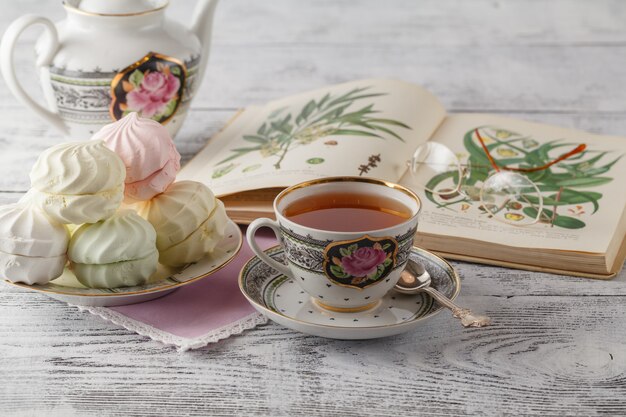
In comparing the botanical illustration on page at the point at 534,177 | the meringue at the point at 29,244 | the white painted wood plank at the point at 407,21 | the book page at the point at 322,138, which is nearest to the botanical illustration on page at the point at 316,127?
the book page at the point at 322,138

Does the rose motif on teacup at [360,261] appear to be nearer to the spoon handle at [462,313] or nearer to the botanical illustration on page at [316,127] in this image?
the spoon handle at [462,313]

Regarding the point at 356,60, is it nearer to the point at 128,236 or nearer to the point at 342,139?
the point at 342,139

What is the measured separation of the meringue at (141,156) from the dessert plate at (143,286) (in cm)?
8

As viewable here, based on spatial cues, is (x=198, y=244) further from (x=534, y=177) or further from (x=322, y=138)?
(x=534, y=177)

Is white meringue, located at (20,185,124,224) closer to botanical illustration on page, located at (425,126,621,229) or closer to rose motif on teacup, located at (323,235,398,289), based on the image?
rose motif on teacup, located at (323,235,398,289)

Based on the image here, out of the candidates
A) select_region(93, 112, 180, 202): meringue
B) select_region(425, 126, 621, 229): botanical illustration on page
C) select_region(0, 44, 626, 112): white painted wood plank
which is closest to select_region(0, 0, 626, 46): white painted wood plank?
select_region(0, 44, 626, 112): white painted wood plank

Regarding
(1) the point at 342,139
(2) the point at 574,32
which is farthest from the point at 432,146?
(2) the point at 574,32

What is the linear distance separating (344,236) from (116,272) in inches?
8.2

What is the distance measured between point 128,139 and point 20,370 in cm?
23

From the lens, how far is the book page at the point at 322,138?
1003mm

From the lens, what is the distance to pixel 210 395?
677 millimetres

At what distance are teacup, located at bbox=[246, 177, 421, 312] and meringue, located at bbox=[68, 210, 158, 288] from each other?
9cm

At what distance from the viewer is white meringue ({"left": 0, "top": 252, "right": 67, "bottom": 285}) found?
728 millimetres

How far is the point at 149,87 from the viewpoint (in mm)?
1104
